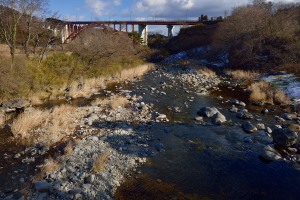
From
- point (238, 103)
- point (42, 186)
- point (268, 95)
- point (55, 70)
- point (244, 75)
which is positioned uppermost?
point (55, 70)

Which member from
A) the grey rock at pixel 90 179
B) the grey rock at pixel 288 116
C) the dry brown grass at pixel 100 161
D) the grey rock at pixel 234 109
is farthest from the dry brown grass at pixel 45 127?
the grey rock at pixel 288 116

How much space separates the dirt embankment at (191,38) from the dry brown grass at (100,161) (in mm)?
55039

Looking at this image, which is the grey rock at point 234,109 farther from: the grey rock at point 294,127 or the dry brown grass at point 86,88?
the dry brown grass at point 86,88

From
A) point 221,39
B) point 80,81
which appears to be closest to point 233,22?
point 221,39

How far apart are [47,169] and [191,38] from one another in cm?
6185

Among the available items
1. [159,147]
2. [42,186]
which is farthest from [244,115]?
[42,186]

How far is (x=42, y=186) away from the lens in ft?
25.2

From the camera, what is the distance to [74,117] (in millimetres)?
13672

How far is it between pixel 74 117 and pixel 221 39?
31531 mm

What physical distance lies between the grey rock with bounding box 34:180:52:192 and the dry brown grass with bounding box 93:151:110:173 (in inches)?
57.0

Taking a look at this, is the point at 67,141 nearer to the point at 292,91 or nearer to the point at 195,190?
the point at 195,190

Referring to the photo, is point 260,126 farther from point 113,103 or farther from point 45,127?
point 45,127

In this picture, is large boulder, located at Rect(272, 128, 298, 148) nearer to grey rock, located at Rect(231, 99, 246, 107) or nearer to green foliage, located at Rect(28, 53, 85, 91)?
grey rock, located at Rect(231, 99, 246, 107)

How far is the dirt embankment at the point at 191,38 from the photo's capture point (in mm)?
62781
